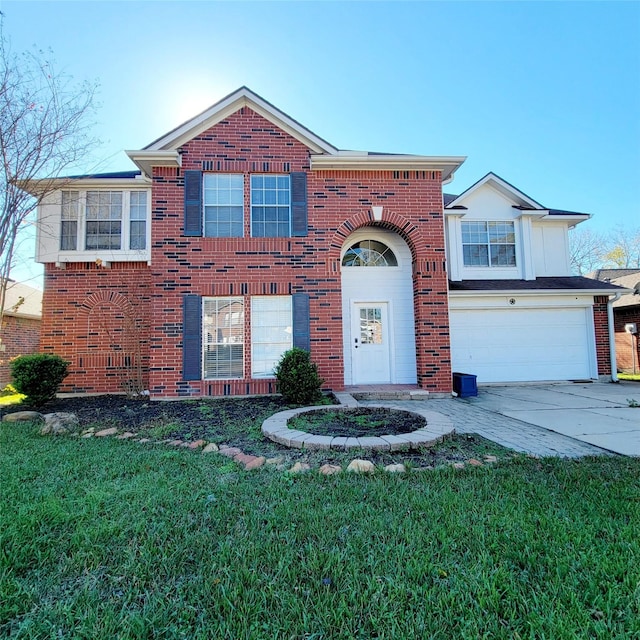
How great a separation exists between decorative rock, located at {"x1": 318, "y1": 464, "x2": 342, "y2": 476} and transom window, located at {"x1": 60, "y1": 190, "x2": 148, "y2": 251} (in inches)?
326

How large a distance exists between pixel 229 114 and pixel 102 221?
14.5 ft

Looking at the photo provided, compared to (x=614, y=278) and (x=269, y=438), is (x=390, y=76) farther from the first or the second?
(x=614, y=278)

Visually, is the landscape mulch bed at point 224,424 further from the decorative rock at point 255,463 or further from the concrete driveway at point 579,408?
the concrete driveway at point 579,408

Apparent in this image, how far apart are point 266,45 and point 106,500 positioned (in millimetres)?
9112

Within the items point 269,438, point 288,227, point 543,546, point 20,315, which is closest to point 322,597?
point 543,546

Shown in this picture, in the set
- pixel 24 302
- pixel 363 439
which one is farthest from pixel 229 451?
→ pixel 24 302

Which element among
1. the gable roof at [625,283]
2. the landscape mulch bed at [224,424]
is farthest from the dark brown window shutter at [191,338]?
the gable roof at [625,283]

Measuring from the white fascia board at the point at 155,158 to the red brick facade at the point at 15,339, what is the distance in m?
8.00

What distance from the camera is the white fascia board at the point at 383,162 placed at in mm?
8312

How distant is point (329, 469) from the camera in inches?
139

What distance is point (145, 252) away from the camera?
9273 millimetres

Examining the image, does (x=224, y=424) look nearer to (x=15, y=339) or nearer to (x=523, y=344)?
(x=523, y=344)

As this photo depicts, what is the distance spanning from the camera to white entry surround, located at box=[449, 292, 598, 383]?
1021 centimetres

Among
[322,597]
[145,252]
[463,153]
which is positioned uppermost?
[463,153]
